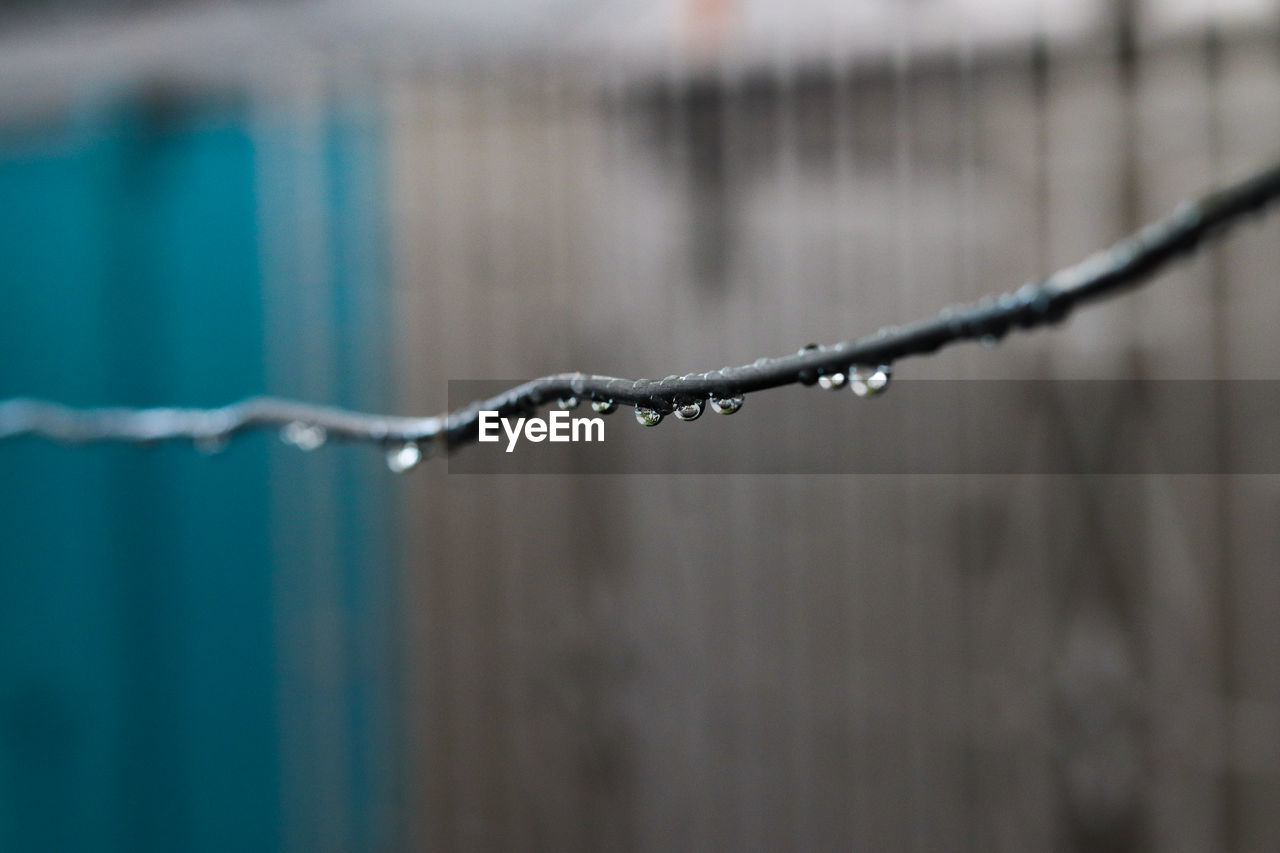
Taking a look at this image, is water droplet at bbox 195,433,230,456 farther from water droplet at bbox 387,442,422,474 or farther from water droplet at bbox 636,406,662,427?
water droplet at bbox 636,406,662,427

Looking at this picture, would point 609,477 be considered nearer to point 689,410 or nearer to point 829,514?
point 829,514

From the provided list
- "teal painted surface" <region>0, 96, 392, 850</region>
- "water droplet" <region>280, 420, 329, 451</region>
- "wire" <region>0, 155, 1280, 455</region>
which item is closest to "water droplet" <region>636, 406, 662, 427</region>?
"wire" <region>0, 155, 1280, 455</region>

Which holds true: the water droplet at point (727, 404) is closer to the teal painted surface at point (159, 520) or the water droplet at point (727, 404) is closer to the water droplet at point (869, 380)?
the water droplet at point (869, 380)

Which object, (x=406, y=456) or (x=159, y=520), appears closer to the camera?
(x=406, y=456)

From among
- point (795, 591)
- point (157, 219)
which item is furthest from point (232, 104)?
point (795, 591)

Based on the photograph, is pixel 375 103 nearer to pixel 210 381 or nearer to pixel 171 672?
pixel 210 381

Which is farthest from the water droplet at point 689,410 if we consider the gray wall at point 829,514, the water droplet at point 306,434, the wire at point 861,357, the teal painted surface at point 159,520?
the teal painted surface at point 159,520

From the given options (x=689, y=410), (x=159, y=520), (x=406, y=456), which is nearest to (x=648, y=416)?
(x=689, y=410)
